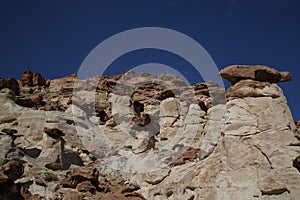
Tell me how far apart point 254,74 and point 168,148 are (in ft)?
64.0

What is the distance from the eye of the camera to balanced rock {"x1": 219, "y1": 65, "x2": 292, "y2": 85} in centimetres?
1402

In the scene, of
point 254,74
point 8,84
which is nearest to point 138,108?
point 8,84

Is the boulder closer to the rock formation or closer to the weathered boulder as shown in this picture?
the rock formation

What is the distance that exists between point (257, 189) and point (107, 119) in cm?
4555

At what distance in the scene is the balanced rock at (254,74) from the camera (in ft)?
46.0

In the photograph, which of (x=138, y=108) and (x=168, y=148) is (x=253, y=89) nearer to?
(x=168, y=148)

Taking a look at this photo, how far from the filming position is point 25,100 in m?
55.5

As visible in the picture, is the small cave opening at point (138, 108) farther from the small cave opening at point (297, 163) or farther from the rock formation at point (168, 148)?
the small cave opening at point (297, 163)

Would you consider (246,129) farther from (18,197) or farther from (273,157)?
(18,197)

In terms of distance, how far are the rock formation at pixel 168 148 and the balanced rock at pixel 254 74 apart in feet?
0.12

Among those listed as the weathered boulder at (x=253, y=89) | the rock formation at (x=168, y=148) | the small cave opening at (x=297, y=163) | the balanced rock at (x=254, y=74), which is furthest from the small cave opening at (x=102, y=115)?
the small cave opening at (x=297, y=163)

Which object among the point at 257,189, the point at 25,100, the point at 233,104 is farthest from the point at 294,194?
the point at 25,100

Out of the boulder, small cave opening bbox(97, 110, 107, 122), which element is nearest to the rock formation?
small cave opening bbox(97, 110, 107, 122)

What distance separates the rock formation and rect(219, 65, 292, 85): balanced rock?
0.04 meters
